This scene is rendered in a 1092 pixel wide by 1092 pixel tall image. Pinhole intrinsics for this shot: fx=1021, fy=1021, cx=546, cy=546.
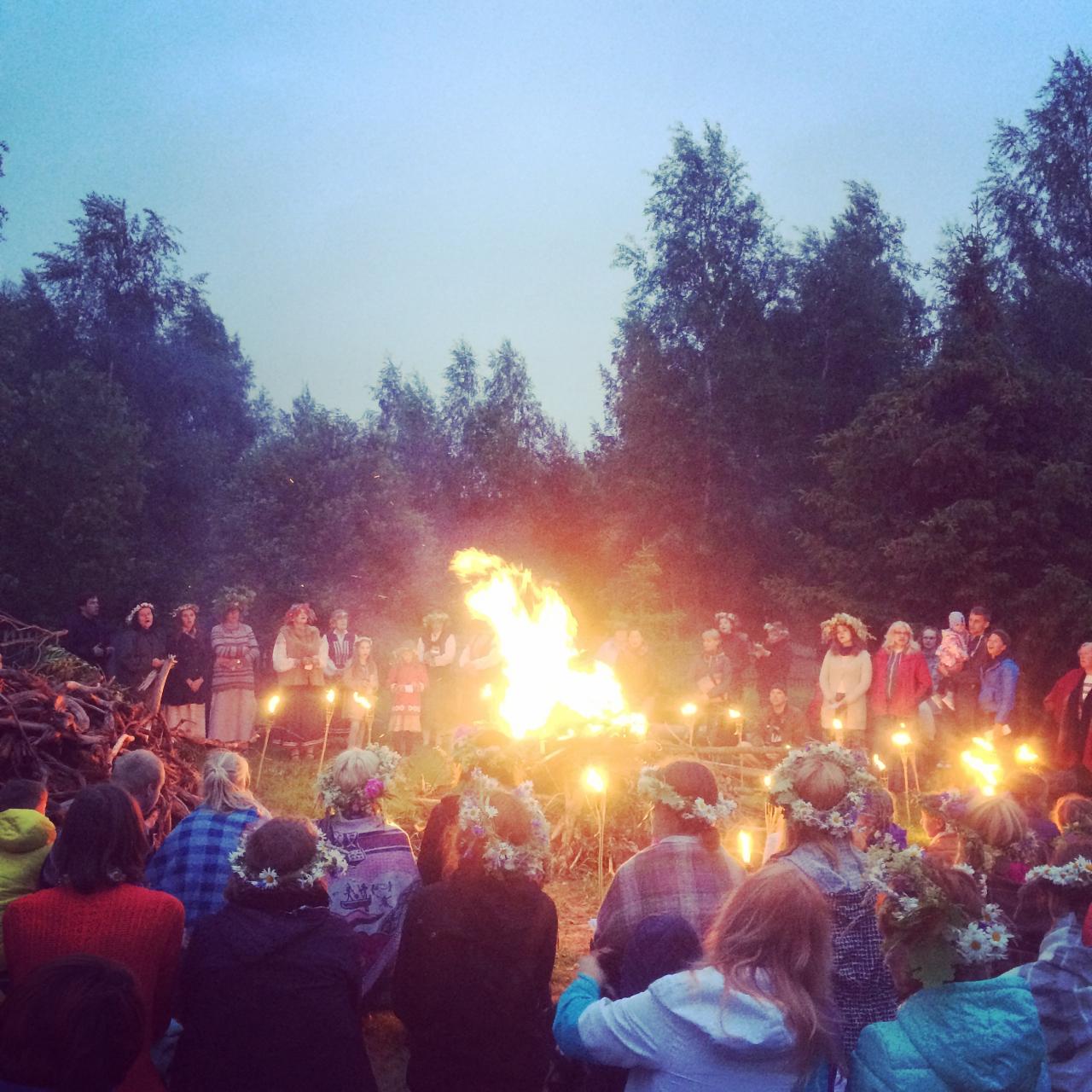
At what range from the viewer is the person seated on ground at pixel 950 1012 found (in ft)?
8.77

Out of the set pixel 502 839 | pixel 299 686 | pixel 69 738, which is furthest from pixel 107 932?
pixel 299 686

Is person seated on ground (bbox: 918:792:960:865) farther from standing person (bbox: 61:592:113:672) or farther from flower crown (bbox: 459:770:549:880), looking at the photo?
standing person (bbox: 61:592:113:672)

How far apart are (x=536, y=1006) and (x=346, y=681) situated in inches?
399

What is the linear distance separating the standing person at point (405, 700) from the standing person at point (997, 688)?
266 inches

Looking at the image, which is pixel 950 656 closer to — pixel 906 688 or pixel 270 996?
pixel 906 688

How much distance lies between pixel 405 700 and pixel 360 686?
0.63 m

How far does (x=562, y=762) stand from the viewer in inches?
335

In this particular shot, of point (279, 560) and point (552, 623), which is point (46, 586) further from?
point (552, 623)

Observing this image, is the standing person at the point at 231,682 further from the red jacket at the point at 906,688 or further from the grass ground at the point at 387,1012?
the red jacket at the point at 906,688

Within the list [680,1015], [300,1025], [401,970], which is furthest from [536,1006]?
[680,1015]

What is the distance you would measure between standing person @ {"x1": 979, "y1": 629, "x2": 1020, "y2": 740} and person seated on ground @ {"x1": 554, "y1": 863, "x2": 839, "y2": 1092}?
8.73m

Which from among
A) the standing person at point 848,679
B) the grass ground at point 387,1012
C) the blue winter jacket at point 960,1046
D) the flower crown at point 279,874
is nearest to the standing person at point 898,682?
the standing person at point 848,679

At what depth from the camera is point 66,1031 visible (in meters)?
2.32

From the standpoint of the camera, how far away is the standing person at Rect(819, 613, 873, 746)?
1089 cm
